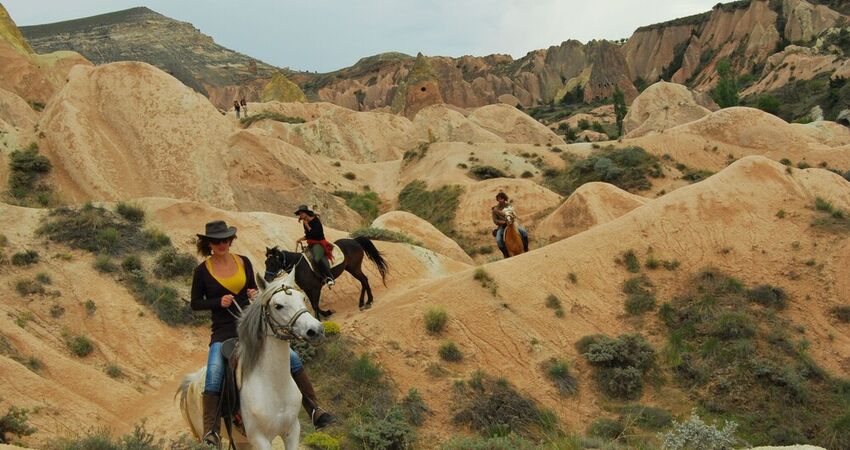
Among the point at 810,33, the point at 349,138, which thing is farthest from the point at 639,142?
the point at 810,33

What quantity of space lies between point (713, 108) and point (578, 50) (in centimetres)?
6200

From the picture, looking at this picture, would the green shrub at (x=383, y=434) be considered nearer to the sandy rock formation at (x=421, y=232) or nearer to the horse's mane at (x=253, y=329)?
the horse's mane at (x=253, y=329)

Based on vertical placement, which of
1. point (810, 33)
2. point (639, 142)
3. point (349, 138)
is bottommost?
point (349, 138)

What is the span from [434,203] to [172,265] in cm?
2236

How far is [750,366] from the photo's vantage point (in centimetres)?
1352

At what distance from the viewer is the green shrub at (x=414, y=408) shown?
1216 centimetres

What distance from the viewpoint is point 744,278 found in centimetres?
1639

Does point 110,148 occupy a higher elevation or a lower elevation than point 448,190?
higher

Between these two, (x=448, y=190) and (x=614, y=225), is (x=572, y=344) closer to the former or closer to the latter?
(x=614, y=225)

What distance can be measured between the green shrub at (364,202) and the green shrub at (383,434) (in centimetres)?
2633

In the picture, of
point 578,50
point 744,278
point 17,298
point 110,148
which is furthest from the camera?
point 578,50

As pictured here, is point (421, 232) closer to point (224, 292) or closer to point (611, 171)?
point (611, 171)

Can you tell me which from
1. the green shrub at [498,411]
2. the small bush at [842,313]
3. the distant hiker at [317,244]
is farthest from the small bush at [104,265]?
the small bush at [842,313]

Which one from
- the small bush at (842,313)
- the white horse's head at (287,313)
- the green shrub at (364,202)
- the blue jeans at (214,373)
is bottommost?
the green shrub at (364,202)
